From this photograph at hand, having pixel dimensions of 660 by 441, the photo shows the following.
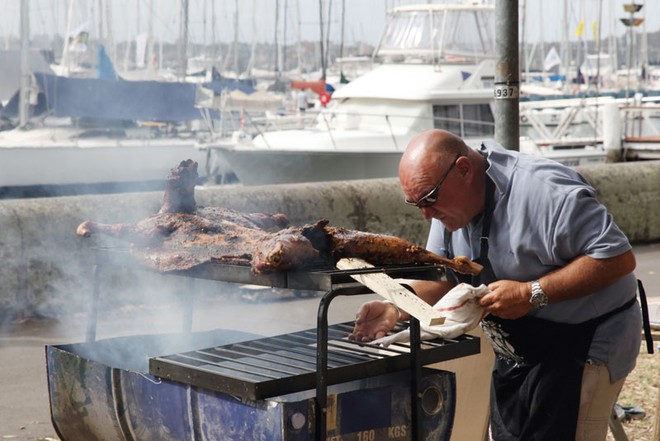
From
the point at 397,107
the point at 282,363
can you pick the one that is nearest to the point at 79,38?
the point at 397,107

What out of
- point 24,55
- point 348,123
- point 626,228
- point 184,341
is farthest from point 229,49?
point 184,341

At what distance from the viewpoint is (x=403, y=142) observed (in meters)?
17.5

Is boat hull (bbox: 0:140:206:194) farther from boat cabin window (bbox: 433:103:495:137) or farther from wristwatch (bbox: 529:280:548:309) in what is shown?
wristwatch (bbox: 529:280:548:309)

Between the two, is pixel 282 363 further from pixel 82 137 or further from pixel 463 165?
pixel 82 137

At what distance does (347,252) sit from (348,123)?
1487 cm

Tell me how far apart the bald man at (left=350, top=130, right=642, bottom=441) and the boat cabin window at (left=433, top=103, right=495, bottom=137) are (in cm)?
1421

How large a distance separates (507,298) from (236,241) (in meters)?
1.05

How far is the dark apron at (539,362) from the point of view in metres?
3.51

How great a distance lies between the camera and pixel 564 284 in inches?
130

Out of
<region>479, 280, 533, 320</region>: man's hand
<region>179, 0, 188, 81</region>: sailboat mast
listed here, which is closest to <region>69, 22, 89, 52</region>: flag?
<region>179, 0, 188, 81</region>: sailboat mast

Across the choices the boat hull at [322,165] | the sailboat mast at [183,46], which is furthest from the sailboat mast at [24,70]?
the boat hull at [322,165]

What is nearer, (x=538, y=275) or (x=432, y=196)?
(x=432, y=196)

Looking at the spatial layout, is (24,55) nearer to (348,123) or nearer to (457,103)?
(348,123)

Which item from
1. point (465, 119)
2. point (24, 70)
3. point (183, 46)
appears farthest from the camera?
point (183, 46)
